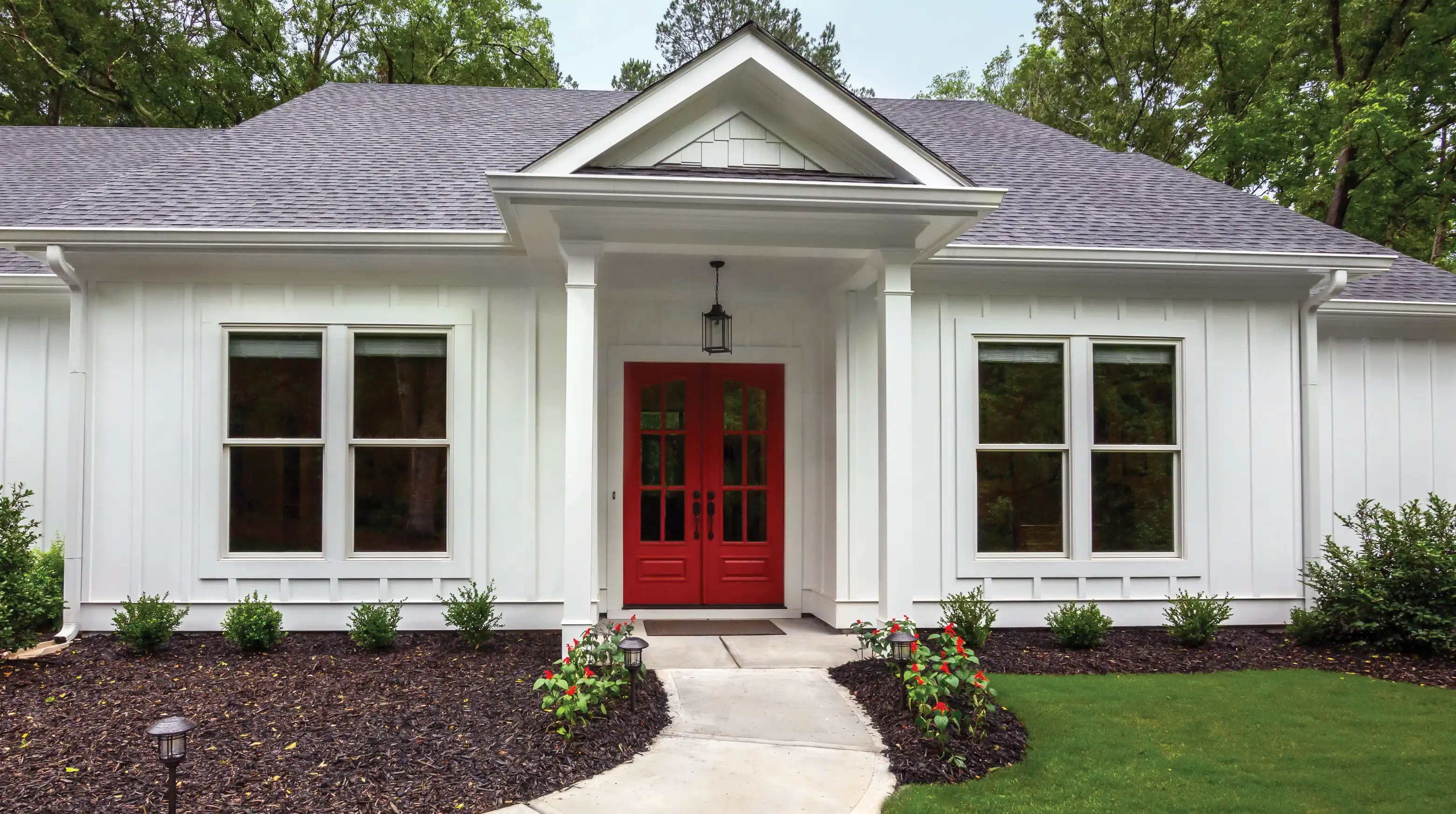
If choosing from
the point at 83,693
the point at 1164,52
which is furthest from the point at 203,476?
the point at 1164,52

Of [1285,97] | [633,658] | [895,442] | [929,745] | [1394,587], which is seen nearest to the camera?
[929,745]

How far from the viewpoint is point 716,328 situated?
7449 mm

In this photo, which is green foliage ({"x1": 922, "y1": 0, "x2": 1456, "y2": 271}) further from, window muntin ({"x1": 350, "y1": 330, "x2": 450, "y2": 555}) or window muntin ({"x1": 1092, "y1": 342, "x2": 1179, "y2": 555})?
window muntin ({"x1": 350, "y1": 330, "x2": 450, "y2": 555})

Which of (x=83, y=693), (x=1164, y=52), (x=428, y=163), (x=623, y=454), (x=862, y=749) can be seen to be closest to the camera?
(x=862, y=749)

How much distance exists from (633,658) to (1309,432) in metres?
6.44

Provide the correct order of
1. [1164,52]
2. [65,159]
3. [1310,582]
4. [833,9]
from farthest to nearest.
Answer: [833,9] < [1164,52] < [65,159] < [1310,582]

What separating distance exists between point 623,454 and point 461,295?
2019mm

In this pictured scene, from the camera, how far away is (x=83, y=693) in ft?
17.3

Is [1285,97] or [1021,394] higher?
[1285,97]

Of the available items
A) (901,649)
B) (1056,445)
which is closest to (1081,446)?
(1056,445)

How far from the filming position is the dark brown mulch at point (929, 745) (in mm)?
4266

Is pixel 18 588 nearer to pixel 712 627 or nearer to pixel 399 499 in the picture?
pixel 399 499

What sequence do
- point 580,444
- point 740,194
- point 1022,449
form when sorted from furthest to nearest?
point 1022,449, point 580,444, point 740,194

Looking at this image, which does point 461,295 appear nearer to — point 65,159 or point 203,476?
point 203,476
